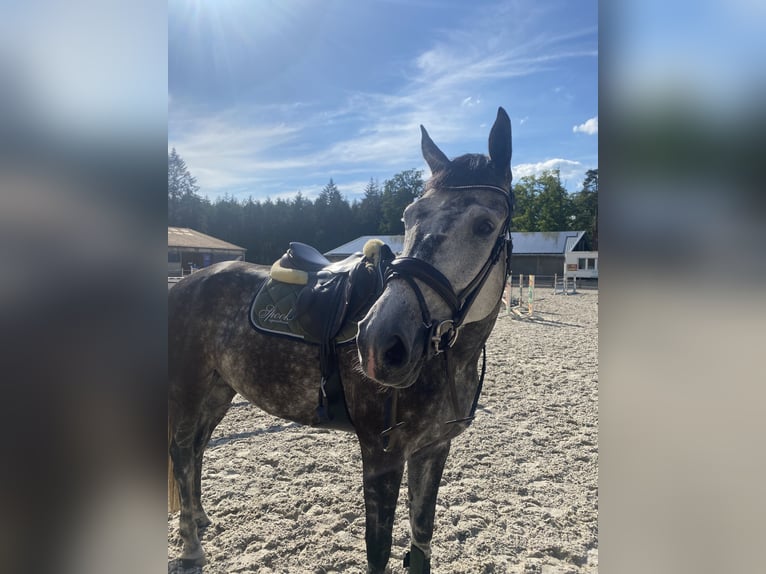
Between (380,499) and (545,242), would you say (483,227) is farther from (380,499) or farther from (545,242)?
(545,242)

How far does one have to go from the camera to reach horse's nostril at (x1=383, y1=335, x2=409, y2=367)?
155cm

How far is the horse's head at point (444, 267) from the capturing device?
1.56m

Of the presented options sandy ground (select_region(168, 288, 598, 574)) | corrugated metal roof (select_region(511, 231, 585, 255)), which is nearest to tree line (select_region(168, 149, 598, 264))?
corrugated metal roof (select_region(511, 231, 585, 255))

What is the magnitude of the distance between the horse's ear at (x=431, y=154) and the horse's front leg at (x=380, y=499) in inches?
57.6

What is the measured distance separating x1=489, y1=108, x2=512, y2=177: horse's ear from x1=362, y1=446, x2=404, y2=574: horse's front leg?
1492 mm

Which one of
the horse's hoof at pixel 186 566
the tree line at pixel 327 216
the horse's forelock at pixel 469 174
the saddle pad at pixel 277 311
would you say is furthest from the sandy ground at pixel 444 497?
the tree line at pixel 327 216

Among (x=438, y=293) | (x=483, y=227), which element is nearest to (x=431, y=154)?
(x=483, y=227)

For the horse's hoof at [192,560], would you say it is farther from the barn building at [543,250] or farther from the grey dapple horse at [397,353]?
the barn building at [543,250]
